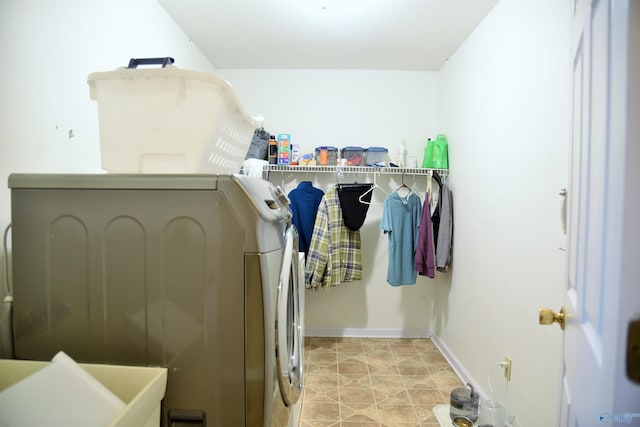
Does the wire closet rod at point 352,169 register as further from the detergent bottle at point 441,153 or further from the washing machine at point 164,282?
the washing machine at point 164,282

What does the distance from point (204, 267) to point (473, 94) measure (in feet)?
7.60

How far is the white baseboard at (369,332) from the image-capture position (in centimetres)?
311

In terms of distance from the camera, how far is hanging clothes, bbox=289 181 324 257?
Result: 2.83m

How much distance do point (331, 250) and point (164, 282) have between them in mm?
1934

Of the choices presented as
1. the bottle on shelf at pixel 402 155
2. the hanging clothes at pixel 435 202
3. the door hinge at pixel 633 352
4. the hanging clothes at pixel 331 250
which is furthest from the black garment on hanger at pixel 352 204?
the door hinge at pixel 633 352

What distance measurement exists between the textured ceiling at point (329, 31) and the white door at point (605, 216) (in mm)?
1579

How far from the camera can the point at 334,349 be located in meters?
2.86

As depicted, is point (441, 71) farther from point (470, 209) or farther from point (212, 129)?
point (212, 129)

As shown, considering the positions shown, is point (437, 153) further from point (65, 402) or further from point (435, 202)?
point (65, 402)

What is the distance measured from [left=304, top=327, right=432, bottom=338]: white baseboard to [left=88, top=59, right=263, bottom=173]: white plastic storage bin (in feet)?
8.36

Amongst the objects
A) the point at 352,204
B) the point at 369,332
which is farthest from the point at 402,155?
the point at 369,332

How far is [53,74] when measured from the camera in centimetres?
130

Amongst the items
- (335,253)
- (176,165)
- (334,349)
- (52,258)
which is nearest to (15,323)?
(52,258)

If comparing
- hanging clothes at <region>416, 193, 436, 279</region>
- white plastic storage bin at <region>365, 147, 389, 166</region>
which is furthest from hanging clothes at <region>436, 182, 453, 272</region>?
white plastic storage bin at <region>365, 147, 389, 166</region>
